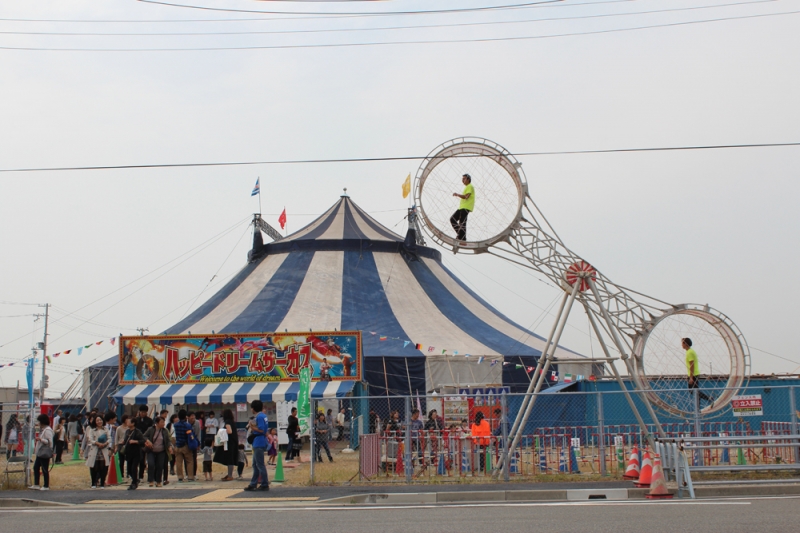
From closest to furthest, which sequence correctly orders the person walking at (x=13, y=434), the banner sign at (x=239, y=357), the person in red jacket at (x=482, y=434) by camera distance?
the person in red jacket at (x=482, y=434) → the banner sign at (x=239, y=357) → the person walking at (x=13, y=434)

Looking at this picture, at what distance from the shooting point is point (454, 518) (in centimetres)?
838

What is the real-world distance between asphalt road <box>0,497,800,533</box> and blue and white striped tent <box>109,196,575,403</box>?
1282 cm

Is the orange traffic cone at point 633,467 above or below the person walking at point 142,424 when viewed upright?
below

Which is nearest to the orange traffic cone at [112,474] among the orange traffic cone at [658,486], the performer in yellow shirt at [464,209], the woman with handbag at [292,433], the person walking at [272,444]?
the person walking at [272,444]

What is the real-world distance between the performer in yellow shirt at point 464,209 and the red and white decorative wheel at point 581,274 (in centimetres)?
175

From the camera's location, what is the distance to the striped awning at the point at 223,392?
71.2 feet

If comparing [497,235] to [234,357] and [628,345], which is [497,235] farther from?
[234,357]

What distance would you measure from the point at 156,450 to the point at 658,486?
25.6ft

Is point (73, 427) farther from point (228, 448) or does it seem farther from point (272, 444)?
point (228, 448)

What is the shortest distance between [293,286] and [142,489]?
1418 centimetres

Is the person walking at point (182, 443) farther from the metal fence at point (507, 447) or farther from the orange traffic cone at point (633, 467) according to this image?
the orange traffic cone at point (633, 467)

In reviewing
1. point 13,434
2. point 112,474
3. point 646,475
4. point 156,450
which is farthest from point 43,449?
point 13,434

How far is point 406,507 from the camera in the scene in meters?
9.84

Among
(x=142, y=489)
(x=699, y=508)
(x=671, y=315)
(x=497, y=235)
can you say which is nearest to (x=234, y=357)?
(x=142, y=489)
